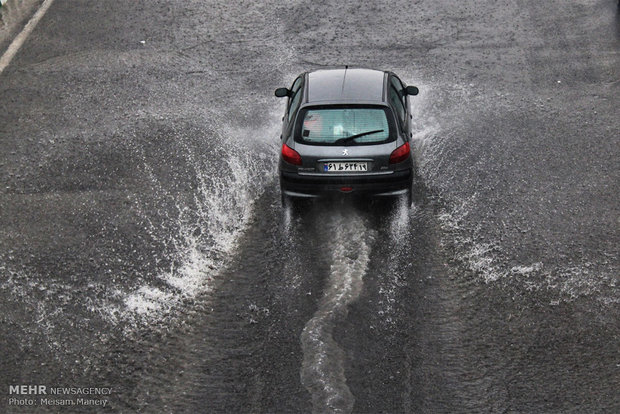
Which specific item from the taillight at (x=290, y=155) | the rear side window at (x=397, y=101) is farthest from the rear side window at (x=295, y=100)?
the rear side window at (x=397, y=101)

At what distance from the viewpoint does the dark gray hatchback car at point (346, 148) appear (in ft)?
31.0

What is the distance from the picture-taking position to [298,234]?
974 centimetres

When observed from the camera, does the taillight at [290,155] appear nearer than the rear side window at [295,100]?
Yes

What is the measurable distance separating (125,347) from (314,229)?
9.72 feet

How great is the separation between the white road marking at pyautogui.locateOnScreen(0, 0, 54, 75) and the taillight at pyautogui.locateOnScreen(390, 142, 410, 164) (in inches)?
337

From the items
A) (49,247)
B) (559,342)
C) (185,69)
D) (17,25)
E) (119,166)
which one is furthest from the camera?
(17,25)

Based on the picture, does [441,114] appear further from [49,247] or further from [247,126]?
[49,247]

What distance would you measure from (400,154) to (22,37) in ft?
32.1

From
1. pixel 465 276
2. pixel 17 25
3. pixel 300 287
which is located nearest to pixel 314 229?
pixel 300 287

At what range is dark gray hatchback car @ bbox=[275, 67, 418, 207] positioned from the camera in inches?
372

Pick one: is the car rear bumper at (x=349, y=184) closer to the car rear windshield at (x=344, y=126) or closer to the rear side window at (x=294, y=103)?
→ the car rear windshield at (x=344, y=126)

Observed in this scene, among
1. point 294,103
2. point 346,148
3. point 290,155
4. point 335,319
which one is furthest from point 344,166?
point 335,319

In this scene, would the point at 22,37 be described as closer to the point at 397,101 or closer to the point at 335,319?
the point at 397,101

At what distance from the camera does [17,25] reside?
1639 centimetres
